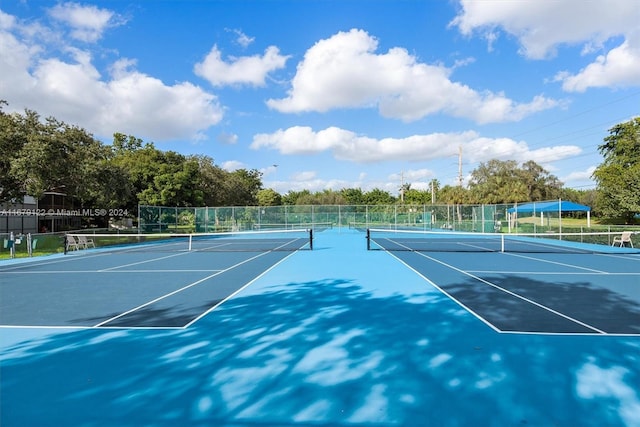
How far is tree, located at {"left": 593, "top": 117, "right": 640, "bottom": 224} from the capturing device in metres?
34.6

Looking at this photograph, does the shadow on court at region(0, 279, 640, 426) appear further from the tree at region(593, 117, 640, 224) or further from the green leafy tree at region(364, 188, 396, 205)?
the green leafy tree at region(364, 188, 396, 205)

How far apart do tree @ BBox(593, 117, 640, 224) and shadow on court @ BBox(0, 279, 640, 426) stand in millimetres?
31752

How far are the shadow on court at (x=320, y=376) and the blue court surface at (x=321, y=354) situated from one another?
17mm

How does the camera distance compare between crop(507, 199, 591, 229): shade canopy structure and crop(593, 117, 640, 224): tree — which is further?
crop(593, 117, 640, 224): tree

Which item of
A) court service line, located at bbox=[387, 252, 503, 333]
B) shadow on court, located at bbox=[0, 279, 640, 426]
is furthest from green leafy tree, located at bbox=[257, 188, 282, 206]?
shadow on court, located at bbox=[0, 279, 640, 426]

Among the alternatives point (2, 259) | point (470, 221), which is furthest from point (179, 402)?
point (470, 221)

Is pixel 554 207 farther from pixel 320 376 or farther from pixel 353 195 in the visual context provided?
pixel 353 195

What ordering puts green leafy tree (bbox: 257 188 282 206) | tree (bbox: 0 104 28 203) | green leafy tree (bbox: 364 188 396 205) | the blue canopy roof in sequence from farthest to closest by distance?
green leafy tree (bbox: 364 188 396 205) → green leafy tree (bbox: 257 188 282 206) → the blue canopy roof → tree (bbox: 0 104 28 203)

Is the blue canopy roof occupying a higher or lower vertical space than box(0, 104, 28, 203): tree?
lower

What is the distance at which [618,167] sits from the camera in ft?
145

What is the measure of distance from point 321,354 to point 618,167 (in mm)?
53532

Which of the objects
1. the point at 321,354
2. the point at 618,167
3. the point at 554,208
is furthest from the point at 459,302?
the point at 618,167

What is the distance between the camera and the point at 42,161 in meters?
18.2

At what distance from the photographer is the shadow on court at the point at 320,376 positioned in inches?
128
